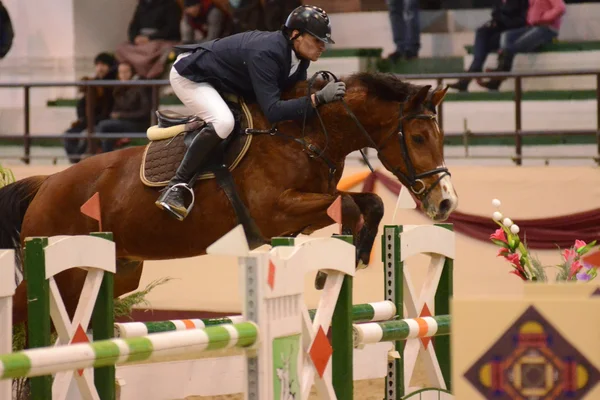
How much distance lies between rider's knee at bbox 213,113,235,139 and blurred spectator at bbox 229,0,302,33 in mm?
5977

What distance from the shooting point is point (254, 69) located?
5.00m

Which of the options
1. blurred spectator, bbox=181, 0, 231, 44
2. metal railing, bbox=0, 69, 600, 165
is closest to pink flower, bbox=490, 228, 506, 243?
metal railing, bbox=0, 69, 600, 165

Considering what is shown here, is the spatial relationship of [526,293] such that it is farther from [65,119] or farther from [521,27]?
[65,119]

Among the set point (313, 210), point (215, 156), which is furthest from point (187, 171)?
point (313, 210)

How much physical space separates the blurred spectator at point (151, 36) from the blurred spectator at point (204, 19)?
177 mm

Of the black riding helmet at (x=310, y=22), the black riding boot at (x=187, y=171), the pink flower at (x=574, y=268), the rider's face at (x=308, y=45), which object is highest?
the black riding helmet at (x=310, y=22)

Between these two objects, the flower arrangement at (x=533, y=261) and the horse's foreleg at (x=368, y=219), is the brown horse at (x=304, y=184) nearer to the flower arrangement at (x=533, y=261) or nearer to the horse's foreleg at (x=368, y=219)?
the horse's foreleg at (x=368, y=219)

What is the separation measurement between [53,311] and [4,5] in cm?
896

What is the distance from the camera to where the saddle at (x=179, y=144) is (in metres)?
5.20

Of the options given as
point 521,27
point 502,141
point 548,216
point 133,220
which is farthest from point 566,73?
point 133,220

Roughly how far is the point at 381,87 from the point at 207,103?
779mm

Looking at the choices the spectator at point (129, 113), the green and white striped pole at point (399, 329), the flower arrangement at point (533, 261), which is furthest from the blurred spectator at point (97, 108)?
the green and white striped pole at point (399, 329)

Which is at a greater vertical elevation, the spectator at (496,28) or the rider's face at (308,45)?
the spectator at (496,28)

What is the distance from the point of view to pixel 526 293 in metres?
2.49
